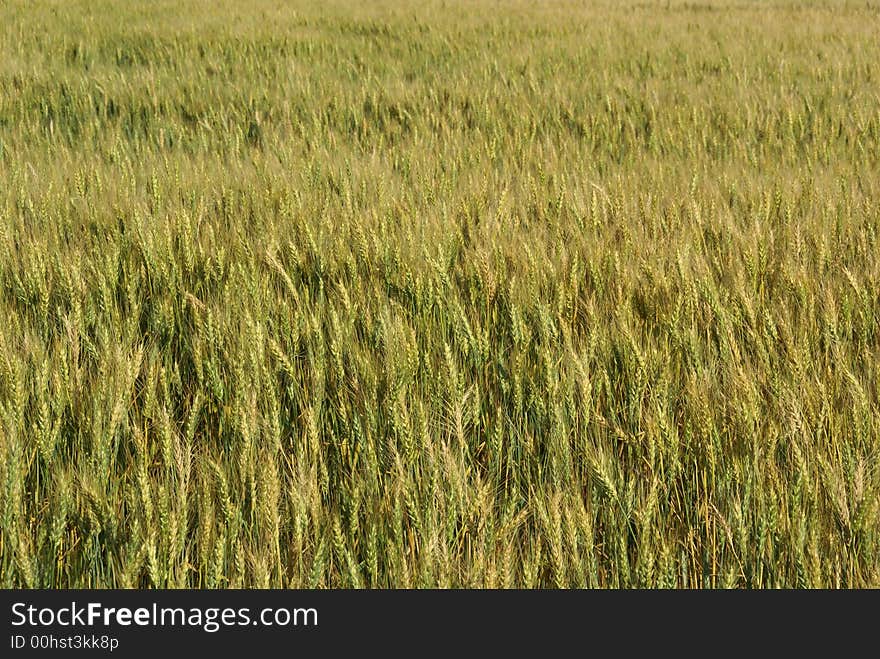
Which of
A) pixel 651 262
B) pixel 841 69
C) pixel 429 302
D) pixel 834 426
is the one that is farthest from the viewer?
pixel 841 69

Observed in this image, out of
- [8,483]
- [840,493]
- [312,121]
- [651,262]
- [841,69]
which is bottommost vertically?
[840,493]

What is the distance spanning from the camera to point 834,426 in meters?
1.27

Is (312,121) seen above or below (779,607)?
above

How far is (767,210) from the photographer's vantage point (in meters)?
2.17

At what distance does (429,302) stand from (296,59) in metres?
3.65

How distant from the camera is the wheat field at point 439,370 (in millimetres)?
1065

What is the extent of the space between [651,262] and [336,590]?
1.08 metres

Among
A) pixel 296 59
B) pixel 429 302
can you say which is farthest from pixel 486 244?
pixel 296 59

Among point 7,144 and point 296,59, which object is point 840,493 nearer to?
point 7,144

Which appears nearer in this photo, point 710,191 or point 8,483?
point 8,483

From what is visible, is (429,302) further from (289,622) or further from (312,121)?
(312,121)

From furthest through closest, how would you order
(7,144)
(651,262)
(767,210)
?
(7,144), (767,210), (651,262)

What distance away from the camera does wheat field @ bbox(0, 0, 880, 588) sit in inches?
41.9

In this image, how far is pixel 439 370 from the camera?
144 centimetres
